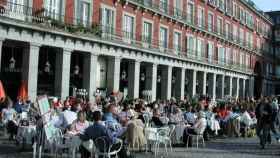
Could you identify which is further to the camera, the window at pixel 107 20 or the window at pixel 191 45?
the window at pixel 191 45

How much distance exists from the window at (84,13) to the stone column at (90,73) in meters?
2.25

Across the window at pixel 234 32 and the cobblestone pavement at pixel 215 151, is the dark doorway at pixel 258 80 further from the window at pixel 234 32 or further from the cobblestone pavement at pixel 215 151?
the cobblestone pavement at pixel 215 151

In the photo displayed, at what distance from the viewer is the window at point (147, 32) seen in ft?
112

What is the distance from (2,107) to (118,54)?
12.4 m

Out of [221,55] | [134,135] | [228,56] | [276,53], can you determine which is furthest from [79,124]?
[276,53]

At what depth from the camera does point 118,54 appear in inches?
1137

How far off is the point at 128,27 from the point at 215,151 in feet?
61.4

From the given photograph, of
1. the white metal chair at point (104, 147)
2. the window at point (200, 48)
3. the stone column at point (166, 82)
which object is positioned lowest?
the white metal chair at point (104, 147)

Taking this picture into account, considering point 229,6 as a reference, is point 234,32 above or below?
below

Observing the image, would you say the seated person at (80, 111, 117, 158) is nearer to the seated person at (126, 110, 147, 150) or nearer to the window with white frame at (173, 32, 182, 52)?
the seated person at (126, 110, 147, 150)

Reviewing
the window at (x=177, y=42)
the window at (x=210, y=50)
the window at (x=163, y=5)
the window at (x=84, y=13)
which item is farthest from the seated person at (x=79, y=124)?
the window at (x=210, y=50)

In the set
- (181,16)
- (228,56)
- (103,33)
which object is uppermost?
(181,16)

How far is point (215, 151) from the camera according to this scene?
14.8 metres

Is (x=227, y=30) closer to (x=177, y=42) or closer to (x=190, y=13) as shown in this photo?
(x=190, y=13)
